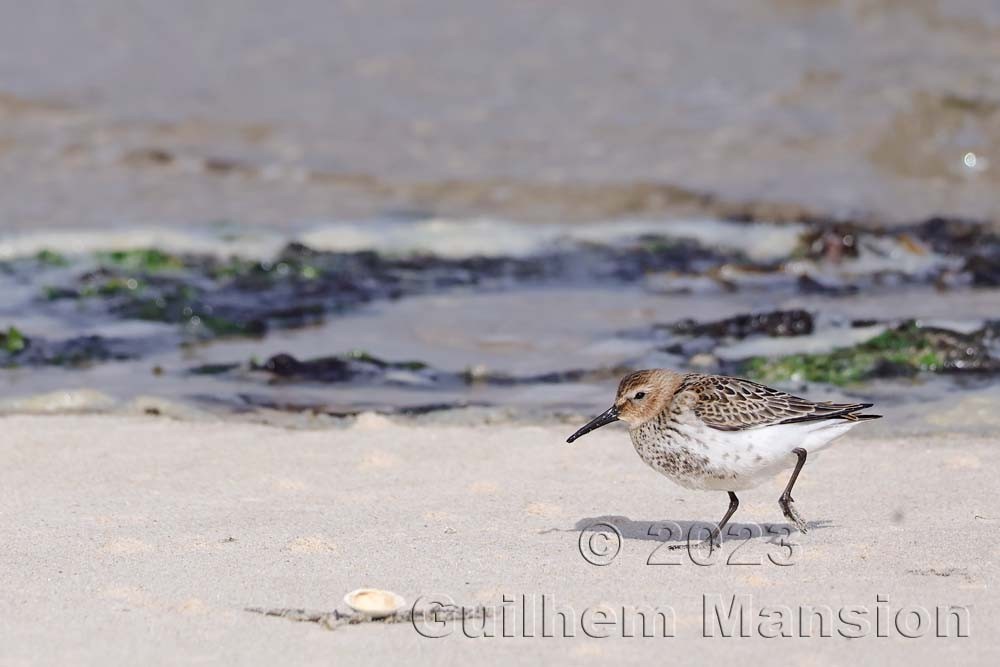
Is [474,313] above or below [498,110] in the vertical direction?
below

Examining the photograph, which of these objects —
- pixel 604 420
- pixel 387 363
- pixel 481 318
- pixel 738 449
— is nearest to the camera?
pixel 738 449

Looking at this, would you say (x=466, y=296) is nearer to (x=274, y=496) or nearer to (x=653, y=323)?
(x=653, y=323)

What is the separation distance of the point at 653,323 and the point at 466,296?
1.42 metres

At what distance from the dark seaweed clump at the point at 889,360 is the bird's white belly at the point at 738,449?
236 centimetres

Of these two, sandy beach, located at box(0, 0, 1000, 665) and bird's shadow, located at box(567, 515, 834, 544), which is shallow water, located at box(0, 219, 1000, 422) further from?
bird's shadow, located at box(567, 515, 834, 544)

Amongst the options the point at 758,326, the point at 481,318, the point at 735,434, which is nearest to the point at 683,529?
the point at 735,434

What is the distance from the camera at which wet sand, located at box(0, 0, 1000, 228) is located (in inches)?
509

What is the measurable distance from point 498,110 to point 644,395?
10.4 meters

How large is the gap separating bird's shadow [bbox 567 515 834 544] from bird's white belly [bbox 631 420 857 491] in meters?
0.21

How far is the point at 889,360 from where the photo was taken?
720cm

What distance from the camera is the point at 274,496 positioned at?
542cm

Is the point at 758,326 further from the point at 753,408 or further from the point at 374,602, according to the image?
the point at 374,602

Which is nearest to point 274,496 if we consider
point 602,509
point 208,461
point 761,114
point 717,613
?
point 208,461

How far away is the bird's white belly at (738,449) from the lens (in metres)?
4.72
